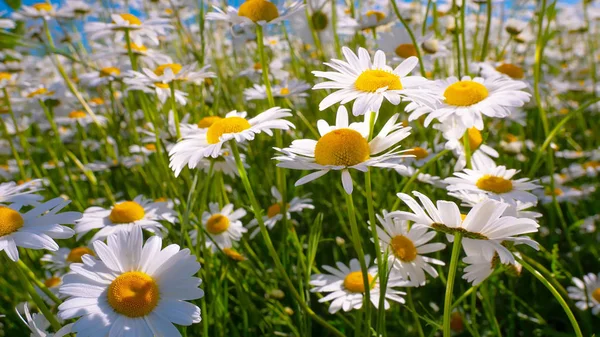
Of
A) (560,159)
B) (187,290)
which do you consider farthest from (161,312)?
(560,159)

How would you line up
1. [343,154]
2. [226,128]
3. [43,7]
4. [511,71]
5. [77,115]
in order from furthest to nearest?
[77,115]
[43,7]
[511,71]
[226,128]
[343,154]

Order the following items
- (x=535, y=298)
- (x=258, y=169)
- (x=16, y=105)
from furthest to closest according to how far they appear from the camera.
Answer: (x=16, y=105), (x=258, y=169), (x=535, y=298)

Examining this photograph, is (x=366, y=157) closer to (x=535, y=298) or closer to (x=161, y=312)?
(x=161, y=312)

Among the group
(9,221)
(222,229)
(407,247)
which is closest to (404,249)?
(407,247)

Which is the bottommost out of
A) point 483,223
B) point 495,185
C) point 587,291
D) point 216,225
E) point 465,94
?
point 587,291

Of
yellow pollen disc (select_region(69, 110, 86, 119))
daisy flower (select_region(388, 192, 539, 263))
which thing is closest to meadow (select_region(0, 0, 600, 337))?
daisy flower (select_region(388, 192, 539, 263))

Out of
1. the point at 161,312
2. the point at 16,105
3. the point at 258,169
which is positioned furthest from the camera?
the point at 16,105

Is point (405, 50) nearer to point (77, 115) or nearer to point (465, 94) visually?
point (465, 94)

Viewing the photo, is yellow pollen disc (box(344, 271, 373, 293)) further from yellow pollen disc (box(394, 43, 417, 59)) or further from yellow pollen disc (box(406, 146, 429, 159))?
yellow pollen disc (box(394, 43, 417, 59))
